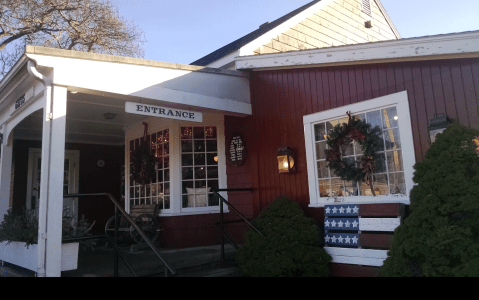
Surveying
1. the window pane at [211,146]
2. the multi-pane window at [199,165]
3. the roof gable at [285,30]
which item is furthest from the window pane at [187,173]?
the roof gable at [285,30]

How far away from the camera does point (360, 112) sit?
4578 mm

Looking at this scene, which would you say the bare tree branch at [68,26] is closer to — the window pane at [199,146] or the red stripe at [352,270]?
the window pane at [199,146]

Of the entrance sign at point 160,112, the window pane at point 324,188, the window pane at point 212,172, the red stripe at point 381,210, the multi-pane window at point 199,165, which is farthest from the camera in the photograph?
the window pane at point 212,172

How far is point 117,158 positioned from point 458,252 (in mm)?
7803

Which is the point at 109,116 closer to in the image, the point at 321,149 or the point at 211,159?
the point at 211,159

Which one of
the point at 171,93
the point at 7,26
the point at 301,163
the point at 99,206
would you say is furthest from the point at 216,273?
the point at 7,26

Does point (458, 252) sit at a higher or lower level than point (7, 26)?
lower

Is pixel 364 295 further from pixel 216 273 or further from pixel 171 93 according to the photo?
pixel 171 93

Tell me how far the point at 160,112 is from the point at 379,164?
2.84 meters

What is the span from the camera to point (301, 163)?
5152 mm

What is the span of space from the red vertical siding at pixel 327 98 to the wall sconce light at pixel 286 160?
0.31 ft

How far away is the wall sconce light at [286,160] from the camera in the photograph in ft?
17.0

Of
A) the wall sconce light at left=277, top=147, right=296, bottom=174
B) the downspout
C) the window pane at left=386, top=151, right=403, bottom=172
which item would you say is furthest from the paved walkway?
the window pane at left=386, top=151, right=403, bottom=172

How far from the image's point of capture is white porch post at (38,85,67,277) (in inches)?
140
